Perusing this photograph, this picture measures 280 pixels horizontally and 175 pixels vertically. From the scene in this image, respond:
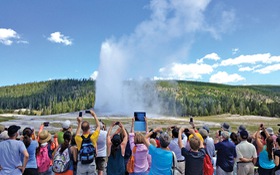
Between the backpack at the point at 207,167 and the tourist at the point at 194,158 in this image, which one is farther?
the backpack at the point at 207,167

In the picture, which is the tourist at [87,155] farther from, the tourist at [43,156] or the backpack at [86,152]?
the tourist at [43,156]

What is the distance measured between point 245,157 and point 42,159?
4.76 meters

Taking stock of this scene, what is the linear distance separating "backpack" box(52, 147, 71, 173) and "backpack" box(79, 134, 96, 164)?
0.95 ft

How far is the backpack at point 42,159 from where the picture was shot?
572cm

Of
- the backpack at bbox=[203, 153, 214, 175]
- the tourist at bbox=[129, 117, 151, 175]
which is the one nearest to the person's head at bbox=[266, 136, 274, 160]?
the backpack at bbox=[203, 153, 214, 175]

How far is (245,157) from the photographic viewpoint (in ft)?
19.5

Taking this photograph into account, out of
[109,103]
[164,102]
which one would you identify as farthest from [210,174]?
[164,102]

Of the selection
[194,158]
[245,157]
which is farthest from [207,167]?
[245,157]

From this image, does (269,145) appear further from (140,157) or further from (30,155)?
(30,155)

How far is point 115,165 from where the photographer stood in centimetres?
511

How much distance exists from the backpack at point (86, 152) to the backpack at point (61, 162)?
289mm

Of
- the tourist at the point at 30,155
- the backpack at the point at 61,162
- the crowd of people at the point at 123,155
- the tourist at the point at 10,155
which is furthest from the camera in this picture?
the tourist at the point at 30,155

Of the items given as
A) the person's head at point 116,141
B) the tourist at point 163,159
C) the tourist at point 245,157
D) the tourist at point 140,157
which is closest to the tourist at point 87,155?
the person's head at point 116,141

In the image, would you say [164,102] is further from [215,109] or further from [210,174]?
[210,174]
